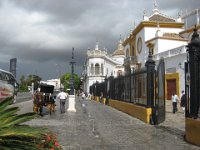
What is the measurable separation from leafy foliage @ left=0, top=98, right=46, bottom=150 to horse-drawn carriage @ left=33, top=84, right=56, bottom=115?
14139 mm

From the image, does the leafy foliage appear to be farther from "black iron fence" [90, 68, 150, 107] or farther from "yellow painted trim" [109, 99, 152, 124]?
"black iron fence" [90, 68, 150, 107]

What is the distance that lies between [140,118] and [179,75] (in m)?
16.9

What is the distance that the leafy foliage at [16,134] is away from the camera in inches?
220

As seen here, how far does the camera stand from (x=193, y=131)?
10.3 metres

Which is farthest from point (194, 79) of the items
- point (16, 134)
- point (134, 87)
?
point (134, 87)

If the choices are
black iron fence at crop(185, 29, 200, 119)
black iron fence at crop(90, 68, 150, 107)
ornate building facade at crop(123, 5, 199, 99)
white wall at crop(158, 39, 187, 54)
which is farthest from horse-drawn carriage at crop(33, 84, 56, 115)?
white wall at crop(158, 39, 187, 54)

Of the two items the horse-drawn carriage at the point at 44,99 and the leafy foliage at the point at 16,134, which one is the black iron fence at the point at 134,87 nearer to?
the horse-drawn carriage at the point at 44,99

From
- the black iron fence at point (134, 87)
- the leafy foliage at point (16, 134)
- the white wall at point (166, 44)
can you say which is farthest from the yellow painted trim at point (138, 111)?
the white wall at point (166, 44)

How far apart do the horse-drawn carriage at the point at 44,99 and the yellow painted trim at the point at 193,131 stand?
11.6m

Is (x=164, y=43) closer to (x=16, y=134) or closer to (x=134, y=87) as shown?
(x=134, y=87)

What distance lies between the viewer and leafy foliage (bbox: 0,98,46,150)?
559 cm

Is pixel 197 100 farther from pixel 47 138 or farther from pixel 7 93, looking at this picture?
pixel 7 93

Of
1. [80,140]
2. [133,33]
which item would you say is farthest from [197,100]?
[133,33]

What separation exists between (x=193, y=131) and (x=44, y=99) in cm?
1356
